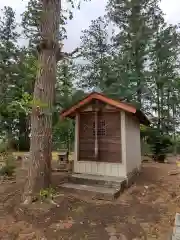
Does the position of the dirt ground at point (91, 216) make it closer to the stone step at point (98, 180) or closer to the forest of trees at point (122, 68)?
the stone step at point (98, 180)

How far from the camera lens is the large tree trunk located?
502cm

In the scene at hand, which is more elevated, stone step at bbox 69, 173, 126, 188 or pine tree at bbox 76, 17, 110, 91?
pine tree at bbox 76, 17, 110, 91

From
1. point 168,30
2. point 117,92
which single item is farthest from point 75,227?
point 168,30

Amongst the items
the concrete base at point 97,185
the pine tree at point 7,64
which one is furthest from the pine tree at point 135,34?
the concrete base at point 97,185

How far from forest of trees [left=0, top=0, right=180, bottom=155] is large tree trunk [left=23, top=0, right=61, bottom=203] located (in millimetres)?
9949

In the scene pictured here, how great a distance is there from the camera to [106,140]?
6730 millimetres

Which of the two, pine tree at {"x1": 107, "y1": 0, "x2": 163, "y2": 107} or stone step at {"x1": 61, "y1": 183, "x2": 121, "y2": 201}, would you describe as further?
pine tree at {"x1": 107, "y1": 0, "x2": 163, "y2": 107}

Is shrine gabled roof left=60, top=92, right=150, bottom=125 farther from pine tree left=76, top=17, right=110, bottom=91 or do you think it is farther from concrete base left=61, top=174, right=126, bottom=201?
pine tree left=76, top=17, right=110, bottom=91

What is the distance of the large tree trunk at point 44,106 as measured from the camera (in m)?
5.02

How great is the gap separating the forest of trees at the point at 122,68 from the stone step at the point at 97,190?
31.4 feet

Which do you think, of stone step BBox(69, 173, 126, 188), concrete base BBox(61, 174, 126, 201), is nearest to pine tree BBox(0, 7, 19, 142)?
stone step BBox(69, 173, 126, 188)

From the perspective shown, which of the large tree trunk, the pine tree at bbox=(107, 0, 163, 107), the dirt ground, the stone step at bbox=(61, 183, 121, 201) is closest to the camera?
the dirt ground

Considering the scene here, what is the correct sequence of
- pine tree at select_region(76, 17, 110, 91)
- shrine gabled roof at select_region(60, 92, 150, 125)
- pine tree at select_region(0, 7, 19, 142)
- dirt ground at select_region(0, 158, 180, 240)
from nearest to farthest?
dirt ground at select_region(0, 158, 180, 240) → shrine gabled roof at select_region(60, 92, 150, 125) → pine tree at select_region(0, 7, 19, 142) → pine tree at select_region(76, 17, 110, 91)

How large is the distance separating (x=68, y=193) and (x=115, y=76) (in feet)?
44.1
